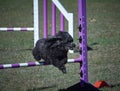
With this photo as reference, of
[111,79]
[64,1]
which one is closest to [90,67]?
[111,79]

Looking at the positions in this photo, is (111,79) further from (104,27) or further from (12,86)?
(104,27)

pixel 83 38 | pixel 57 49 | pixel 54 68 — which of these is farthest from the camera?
pixel 54 68

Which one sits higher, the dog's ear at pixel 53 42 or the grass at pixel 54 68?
the dog's ear at pixel 53 42

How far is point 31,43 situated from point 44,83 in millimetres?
3748

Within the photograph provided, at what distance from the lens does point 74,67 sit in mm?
6438

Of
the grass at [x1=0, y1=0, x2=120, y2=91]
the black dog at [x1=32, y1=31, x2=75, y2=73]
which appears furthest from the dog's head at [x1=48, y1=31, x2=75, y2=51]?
the grass at [x1=0, y1=0, x2=120, y2=91]

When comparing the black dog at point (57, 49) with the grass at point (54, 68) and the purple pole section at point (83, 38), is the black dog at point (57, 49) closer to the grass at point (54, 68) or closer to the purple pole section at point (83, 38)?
the purple pole section at point (83, 38)

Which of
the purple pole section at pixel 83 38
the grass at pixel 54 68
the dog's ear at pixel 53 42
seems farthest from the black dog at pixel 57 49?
the grass at pixel 54 68

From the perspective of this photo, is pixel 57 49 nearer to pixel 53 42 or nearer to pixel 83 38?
pixel 53 42

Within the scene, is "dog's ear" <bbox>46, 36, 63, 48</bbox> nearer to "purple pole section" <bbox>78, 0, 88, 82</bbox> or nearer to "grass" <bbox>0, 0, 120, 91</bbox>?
"purple pole section" <bbox>78, 0, 88, 82</bbox>

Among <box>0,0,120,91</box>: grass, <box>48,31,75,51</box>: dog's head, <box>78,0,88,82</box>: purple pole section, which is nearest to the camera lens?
<box>48,31,75,51</box>: dog's head

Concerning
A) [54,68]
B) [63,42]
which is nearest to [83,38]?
[63,42]

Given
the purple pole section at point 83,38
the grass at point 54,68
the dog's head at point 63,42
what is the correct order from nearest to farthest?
1. the dog's head at point 63,42
2. the purple pole section at point 83,38
3. the grass at point 54,68

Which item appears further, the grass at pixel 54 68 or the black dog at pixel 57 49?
the grass at pixel 54 68
